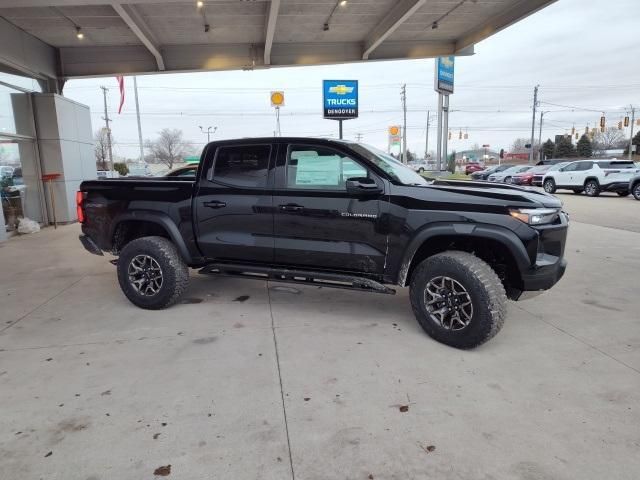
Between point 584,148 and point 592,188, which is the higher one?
point 584,148

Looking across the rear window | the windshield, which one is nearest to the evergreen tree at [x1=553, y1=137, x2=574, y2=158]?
the rear window

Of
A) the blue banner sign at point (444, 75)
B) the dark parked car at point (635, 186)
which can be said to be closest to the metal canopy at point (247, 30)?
the blue banner sign at point (444, 75)

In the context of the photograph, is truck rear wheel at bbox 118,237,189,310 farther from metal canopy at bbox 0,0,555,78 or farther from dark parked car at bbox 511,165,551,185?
dark parked car at bbox 511,165,551,185

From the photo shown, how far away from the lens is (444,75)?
16609 mm

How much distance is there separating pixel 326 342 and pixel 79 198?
11.0ft

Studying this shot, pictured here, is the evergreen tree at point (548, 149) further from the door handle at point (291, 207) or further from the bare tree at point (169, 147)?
the door handle at point (291, 207)

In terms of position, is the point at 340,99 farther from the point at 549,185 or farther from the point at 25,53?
the point at 549,185

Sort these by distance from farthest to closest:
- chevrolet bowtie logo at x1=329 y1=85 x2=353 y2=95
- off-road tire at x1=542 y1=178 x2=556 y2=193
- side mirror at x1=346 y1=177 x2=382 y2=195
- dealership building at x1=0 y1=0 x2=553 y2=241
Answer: off-road tire at x1=542 y1=178 x2=556 y2=193
chevrolet bowtie logo at x1=329 y1=85 x2=353 y2=95
dealership building at x1=0 y1=0 x2=553 y2=241
side mirror at x1=346 y1=177 x2=382 y2=195

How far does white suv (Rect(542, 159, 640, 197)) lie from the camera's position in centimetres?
1844

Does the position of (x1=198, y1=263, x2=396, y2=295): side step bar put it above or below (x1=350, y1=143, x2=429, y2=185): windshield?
below

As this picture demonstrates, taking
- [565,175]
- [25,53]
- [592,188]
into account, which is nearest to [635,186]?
[592,188]

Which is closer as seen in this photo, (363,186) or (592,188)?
(363,186)

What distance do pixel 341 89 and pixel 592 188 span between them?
41.4 ft

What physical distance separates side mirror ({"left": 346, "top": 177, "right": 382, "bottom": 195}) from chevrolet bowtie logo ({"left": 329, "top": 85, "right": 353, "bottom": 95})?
11457 millimetres
